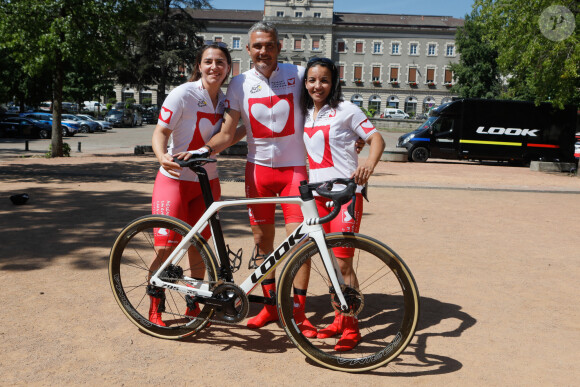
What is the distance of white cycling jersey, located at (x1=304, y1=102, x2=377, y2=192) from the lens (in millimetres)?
3760

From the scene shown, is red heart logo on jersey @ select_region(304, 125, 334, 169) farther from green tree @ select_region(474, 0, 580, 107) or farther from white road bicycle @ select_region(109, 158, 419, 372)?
green tree @ select_region(474, 0, 580, 107)

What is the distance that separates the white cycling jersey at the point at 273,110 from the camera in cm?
395

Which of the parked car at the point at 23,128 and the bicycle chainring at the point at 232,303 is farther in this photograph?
the parked car at the point at 23,128

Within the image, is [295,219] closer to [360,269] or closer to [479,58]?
[360,269]

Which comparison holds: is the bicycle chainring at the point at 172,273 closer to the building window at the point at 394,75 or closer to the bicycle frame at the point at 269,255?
the bicycle frame at the point at 269,255

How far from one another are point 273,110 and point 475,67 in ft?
201

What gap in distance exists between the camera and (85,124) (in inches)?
1681

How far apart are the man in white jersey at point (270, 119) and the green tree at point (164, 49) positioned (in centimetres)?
5133

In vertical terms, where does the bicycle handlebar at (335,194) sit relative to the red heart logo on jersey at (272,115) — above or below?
below

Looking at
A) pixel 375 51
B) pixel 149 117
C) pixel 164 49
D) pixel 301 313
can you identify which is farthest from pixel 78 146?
pixel 375 51

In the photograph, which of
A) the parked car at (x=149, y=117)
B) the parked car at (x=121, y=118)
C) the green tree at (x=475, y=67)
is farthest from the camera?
the parked car at (x=149, y=117)

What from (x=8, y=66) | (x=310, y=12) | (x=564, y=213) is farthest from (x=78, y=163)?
(x=310, y=12)

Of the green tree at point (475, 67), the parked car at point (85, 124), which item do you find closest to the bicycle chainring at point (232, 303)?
the parked car at point (85, 124)

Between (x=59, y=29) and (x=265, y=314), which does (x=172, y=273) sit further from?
(x=59, y=29)
